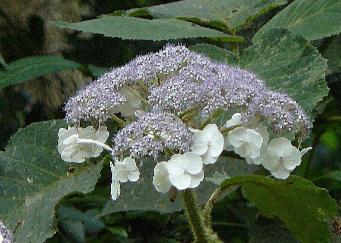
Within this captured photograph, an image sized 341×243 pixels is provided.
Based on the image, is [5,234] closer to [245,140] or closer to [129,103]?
[129,103]

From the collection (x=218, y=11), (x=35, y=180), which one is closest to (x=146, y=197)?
(x=35, y=180)

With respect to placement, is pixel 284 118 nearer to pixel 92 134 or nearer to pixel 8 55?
pixel 92 134

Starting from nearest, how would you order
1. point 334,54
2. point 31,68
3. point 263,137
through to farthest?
1. point 263,137
2. point 31,68
3. point 334,54

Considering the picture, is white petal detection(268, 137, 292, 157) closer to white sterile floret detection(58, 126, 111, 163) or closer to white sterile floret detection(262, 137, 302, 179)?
white sterile floret detection(262, 137, 302, 179)

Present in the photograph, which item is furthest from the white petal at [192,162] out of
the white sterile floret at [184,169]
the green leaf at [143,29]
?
the green leaf at [143,29]

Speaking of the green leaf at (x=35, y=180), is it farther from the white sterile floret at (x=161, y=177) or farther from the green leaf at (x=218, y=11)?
the green leaf at (x=218, y=11)

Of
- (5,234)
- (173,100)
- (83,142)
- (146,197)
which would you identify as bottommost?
(146,197)
